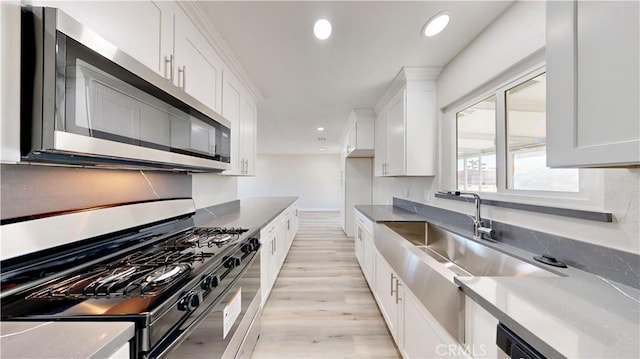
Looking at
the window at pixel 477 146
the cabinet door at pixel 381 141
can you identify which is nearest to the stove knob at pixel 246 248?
the window at pixel 477 146

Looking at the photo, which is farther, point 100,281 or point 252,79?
point 252,79

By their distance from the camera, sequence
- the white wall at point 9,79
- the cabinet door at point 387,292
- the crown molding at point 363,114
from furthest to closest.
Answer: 1. the crown molding at point 363,114
2. the cabinet door at point 387,292
3. the white wall at point 9,79

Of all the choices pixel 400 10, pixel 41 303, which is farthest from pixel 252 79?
pixel 41 303

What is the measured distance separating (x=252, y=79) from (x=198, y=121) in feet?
4.58

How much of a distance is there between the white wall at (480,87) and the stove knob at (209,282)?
167 cm

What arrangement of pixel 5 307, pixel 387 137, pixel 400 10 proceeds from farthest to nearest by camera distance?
pixel 387 137 → pixel 400 10 → pixel 5 307

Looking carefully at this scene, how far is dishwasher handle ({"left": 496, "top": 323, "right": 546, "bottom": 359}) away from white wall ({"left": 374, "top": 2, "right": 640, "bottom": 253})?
699 mm

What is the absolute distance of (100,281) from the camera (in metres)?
0.78

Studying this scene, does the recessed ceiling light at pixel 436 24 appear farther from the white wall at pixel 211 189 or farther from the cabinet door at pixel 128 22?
the white wall at pixel 211 189

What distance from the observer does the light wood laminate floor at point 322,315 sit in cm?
181

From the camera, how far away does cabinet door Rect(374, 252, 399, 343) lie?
68.4 inches

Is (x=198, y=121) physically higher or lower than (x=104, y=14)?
lower

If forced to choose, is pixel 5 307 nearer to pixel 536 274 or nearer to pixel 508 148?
pixel 536 274

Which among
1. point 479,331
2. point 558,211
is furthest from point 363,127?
point 479,331
